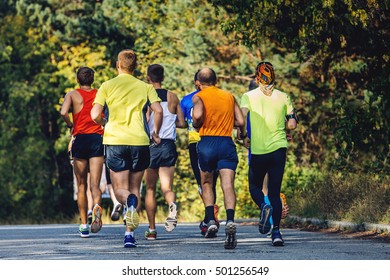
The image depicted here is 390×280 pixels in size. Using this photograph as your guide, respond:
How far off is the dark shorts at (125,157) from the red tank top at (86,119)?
202 centimetres

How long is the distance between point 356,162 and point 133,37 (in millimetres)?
16388

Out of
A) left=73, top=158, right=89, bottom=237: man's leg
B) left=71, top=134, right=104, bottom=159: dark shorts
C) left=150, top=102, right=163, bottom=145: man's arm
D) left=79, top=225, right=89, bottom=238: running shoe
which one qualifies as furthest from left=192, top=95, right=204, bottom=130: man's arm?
left=79, top=225, right=89, bottom=238: running shoe

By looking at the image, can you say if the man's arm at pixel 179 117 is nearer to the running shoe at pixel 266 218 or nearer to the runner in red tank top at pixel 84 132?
the runner in red tank top at pixel 84 132

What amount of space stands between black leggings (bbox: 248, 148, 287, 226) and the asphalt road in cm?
46

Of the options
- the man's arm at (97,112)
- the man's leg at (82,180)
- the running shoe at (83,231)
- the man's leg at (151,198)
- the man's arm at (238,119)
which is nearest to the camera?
the man's arm at (97,112)

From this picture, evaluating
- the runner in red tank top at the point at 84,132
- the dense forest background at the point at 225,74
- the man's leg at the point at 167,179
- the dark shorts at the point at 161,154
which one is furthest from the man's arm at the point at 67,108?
the dense forest background at the point at 225,74

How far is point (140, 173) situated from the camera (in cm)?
1383

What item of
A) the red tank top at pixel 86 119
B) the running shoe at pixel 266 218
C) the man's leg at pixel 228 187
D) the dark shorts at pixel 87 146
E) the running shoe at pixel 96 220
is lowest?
the running shoe at pixel 96 220

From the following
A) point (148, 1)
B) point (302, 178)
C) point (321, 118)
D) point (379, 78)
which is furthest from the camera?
point (148, 1)

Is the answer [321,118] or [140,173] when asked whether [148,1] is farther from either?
[140,173]

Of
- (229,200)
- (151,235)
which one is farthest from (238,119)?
(151,235)

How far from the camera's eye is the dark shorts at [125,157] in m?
13.7

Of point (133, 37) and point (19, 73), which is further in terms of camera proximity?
point (19, 73)
